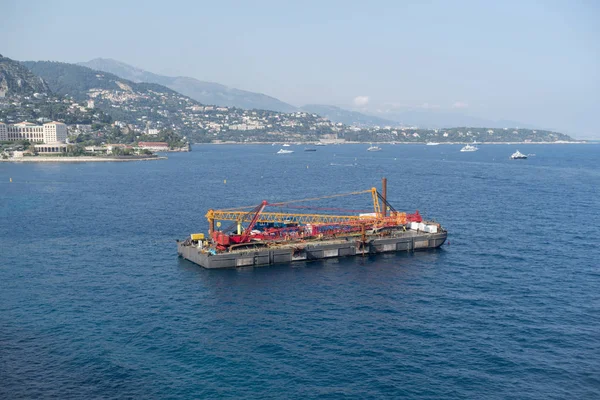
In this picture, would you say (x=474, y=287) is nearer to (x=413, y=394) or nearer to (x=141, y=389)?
(x=413, y=394)

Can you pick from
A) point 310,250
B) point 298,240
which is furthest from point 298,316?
point 298,240

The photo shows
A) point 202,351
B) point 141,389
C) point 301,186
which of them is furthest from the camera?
point 301,186

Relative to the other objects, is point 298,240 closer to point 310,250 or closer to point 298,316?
point 310,250

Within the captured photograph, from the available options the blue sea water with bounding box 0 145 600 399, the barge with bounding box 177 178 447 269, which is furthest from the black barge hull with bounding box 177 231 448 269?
the blue sea water with bounding box 0 145 600 399

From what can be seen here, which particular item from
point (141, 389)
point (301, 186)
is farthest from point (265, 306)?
point (301, 186)

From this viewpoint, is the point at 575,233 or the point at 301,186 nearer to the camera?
the point at 575,233

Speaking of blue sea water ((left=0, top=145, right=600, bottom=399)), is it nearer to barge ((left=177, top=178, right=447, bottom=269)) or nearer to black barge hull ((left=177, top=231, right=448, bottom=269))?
black barge hull ((left=177, top=231, right=448, bottom=269))

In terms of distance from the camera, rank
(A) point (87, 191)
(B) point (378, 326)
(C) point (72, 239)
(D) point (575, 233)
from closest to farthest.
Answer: (B) point (378, 326)
(C) point (72, 239)
(D) point (575, 233)
(A) point (87, 191)
